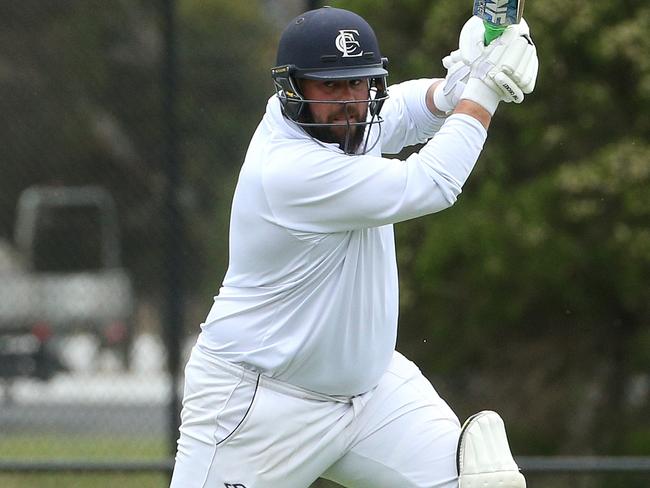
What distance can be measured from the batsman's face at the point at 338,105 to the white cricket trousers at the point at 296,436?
0.73m

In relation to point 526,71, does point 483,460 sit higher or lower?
lower

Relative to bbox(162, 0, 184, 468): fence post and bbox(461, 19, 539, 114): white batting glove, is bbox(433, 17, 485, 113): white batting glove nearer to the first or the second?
bbox(461, 19, 539, 114): white batting glove

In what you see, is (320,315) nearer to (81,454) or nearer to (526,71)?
(526,71)

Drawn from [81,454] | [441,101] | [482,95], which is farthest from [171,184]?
[482,95]

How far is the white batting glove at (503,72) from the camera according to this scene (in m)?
3.85

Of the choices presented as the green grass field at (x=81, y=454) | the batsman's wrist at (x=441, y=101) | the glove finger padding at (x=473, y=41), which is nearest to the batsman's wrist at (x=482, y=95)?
the glove finger padding at (x=473, y=41)

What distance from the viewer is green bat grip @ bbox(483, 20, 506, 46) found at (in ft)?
13.2

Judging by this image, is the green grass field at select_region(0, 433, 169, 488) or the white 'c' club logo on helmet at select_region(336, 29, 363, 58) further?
the green grass field at select_region(0, 433, 169, 488)

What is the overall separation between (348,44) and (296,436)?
3.59ft

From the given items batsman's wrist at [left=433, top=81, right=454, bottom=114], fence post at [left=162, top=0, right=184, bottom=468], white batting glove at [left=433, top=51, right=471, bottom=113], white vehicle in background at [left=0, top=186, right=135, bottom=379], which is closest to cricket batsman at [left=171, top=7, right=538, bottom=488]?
white batting glove at [left=433, top=51, right=471, bottom=113]

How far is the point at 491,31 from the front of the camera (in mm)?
4059

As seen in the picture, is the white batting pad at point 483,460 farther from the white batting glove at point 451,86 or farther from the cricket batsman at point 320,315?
the white batting glove at point 451,86

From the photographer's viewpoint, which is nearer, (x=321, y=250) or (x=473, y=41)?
(x=321, y=250)

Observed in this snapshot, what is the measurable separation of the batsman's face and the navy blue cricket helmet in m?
0.03
